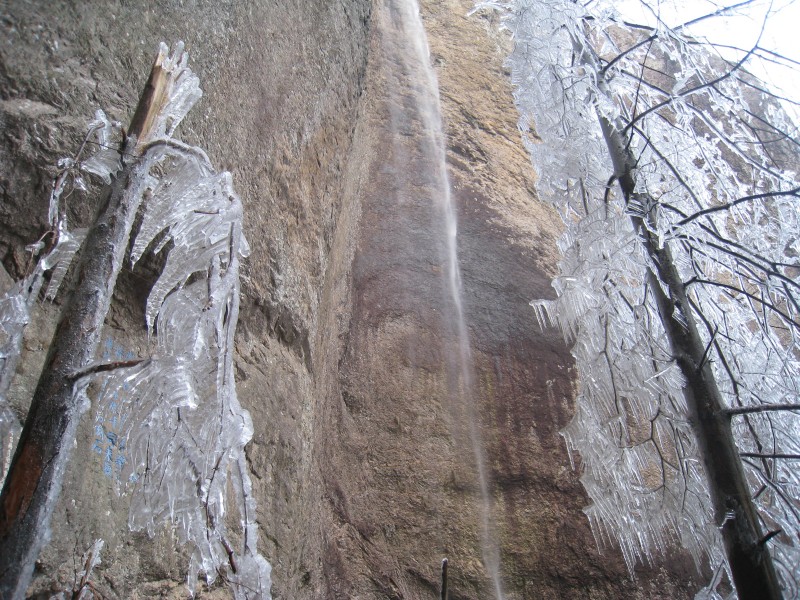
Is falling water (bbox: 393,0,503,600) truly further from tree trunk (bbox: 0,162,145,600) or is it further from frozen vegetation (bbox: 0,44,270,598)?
tree trunk (bbox: 0,162,145,600)

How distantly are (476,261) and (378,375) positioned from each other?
2094mm

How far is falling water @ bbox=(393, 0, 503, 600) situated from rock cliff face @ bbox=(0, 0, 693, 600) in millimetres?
64

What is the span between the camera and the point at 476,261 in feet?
23.1

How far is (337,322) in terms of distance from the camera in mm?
5625

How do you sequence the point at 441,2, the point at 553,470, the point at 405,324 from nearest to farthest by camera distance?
the point at 553,470 → the point at 405,324 → the point at 441,2

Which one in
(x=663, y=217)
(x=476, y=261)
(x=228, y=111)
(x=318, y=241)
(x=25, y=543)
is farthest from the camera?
(x=476, y=261)

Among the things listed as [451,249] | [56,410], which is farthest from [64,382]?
[451,249]

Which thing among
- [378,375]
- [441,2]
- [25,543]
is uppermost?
[441,2]

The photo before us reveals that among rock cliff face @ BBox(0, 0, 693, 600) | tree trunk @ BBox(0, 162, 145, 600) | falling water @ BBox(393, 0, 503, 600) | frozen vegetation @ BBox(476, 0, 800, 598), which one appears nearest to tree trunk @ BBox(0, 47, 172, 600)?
tree trunk @ BBox(0, 162, 145, 600)

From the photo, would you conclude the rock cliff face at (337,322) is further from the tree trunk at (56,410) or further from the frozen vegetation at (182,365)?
the tree trunk at (56,410)

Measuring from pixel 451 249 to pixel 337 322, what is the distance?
1.93 meters

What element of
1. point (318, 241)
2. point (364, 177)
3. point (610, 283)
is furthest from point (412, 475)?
point (364, 177)

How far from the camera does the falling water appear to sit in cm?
501

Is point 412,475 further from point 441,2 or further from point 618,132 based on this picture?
point 441,2
